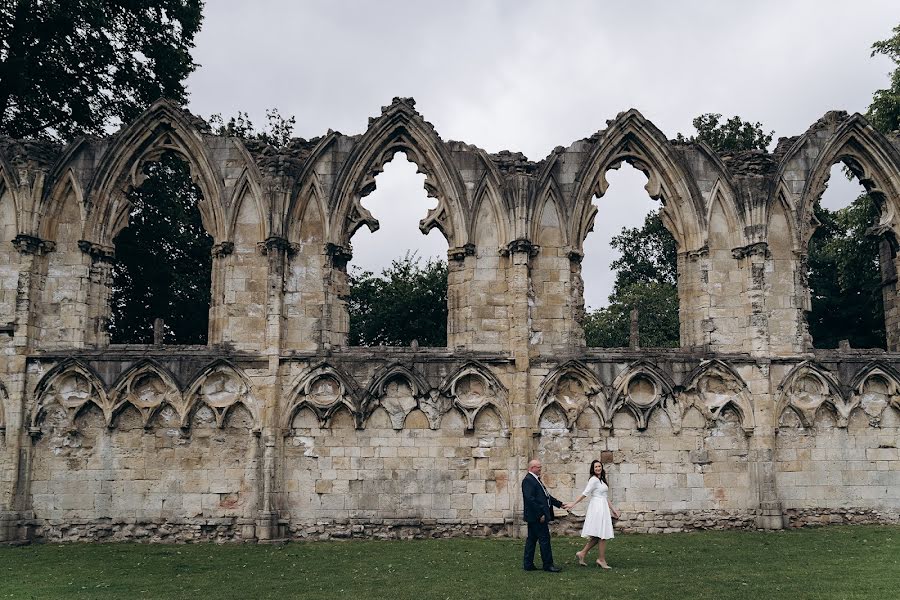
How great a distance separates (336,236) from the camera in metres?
14.9

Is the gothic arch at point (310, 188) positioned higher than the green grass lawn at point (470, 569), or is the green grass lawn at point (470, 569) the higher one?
the gothic arch at point (310, 188)

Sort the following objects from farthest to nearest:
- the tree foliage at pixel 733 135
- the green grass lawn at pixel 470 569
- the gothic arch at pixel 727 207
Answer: the tree foliage at pixel 733 135, the gothic arch at pixel 727 207, the green grass lawn at pixel 470 569

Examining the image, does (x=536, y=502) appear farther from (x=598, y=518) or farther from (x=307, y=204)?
(x=307, y=204)

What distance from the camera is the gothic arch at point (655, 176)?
1517 cm

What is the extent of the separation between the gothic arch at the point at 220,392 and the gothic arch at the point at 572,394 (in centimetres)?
490

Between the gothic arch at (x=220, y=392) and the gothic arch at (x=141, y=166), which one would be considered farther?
the gothic arch at (x=141, y=166)

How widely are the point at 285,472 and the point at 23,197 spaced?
6.68m

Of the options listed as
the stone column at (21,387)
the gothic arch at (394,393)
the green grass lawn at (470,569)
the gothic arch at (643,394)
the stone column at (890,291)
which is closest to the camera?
the green grass lawn at (470,569)

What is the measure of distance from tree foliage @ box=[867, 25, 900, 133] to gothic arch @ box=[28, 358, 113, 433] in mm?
18296

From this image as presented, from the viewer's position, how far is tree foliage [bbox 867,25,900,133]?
20656mm

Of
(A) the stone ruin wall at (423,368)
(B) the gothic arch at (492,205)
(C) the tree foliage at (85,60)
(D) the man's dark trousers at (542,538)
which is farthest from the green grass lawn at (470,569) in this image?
(C) the tree foliage at (85,60)

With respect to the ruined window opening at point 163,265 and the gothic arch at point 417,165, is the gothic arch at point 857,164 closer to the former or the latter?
the gothic arch at point 417,165

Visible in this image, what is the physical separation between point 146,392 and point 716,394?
32.4 ft

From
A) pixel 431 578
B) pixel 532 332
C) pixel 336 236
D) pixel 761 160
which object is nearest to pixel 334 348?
pixel 336 236
